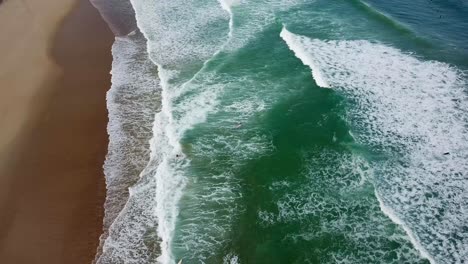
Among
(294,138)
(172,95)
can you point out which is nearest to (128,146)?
Answer: (172,95)

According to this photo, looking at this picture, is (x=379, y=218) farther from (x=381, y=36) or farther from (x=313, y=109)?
(x=381, y=36)

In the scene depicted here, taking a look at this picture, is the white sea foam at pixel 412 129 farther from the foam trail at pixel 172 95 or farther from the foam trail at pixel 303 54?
the foam trail at pixel 172 95

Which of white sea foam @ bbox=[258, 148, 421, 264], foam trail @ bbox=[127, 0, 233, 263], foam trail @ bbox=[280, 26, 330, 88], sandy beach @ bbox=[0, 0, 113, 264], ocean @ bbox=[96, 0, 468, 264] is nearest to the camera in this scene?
white sea foam @ bbox=[258, 148, 421, 264]

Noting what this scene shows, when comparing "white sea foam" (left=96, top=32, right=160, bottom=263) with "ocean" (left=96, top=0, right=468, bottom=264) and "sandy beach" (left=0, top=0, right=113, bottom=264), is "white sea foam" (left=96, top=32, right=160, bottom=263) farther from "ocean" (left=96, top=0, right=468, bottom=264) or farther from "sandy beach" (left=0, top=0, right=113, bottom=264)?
"sandy beach" (left=0, top=0, right=113, bottom=264)

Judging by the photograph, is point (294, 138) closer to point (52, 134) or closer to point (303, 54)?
point (303, 54)

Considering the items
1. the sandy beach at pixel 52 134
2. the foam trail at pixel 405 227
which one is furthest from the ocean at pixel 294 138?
the sandy beach at pixel 52 134

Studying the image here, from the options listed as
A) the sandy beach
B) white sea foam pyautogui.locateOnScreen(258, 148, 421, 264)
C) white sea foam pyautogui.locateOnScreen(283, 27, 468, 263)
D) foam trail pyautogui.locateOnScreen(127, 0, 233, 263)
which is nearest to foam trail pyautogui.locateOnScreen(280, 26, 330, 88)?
white sea foam pyautogui.locateOnScreen(283, 27, 468, 263)
